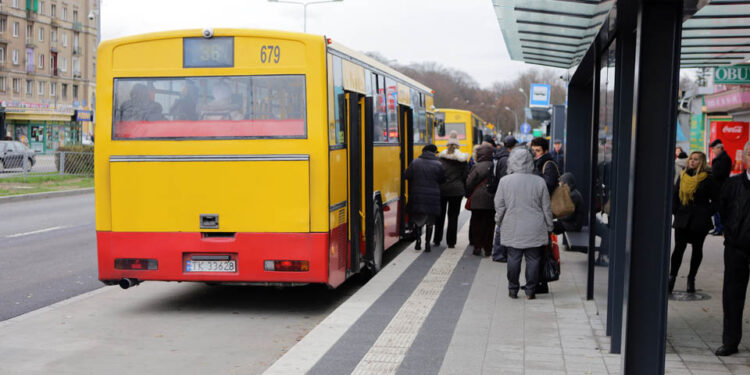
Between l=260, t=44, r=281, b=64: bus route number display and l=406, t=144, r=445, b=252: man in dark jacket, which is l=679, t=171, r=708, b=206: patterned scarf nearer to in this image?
l=406, t=144, r=445, b=252: man in dark jacket

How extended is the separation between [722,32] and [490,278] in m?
3.89

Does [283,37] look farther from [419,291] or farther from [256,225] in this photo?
[419,291]

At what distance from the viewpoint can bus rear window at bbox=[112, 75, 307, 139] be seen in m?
8.46

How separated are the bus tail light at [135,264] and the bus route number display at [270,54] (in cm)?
228

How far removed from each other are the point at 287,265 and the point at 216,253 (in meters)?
0.72

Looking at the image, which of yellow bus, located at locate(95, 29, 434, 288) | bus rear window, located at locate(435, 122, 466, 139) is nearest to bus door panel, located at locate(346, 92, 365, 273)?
A: yellow bus, located at locate(95, 29, 434, 288)

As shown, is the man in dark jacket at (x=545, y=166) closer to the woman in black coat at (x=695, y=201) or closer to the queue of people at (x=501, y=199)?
the queue of people at (x=501, y=199)

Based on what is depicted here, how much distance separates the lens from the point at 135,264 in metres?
8.62

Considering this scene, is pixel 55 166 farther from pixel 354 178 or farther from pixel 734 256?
pixel 734 256

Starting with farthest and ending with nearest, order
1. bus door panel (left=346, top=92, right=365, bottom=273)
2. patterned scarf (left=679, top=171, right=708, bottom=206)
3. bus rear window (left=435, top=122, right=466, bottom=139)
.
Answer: bus rear window (left=435, top=122, right=466, bottom=139) < bus door panel (left=346, top=92, right=365, bottom=273) < patterned scarf (left=679, top=171, right=708, bottom=206)

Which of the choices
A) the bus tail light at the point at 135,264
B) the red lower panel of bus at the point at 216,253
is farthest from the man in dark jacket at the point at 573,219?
the bus tail light at the point at 135,264

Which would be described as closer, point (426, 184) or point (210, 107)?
point (210, 107)

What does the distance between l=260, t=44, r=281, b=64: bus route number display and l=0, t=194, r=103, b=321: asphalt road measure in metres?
3.72

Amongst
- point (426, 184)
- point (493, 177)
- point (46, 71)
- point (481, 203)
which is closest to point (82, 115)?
point (46, 71)
